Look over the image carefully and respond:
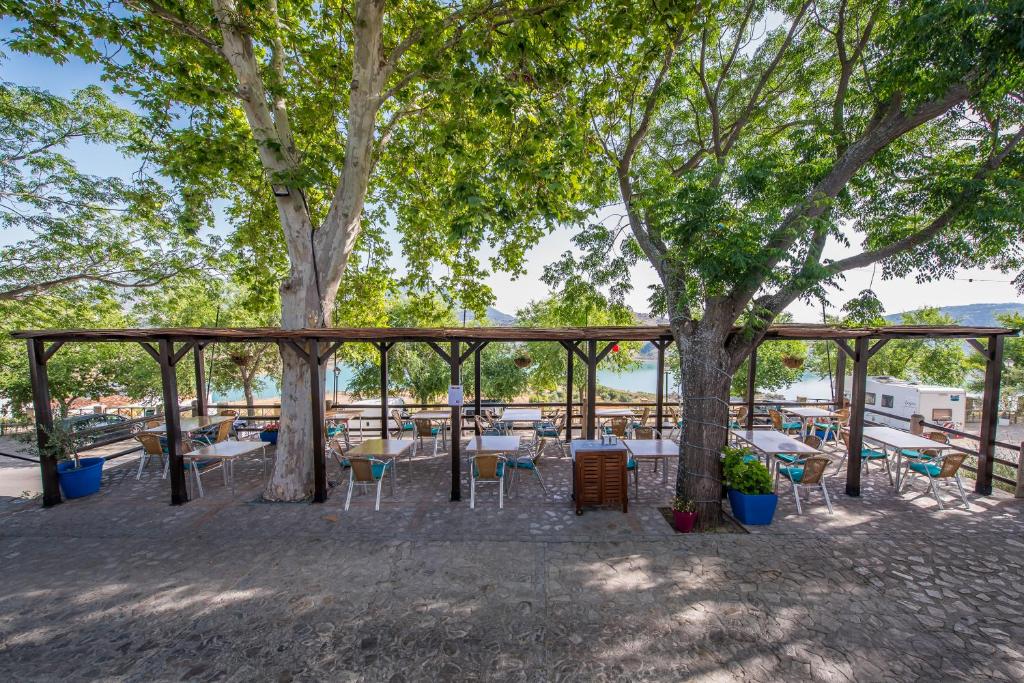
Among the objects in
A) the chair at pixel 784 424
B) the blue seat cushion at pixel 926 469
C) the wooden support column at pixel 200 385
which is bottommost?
the chair at pixel 784 424

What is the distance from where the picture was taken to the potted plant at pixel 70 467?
6.10m

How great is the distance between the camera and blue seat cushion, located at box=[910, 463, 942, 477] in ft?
18.5

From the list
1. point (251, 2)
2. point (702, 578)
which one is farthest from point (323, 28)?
point (702, 578)

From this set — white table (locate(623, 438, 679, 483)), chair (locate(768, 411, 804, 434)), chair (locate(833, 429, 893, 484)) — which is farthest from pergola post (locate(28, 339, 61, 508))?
chair (locate(768, 411, 804, 434))

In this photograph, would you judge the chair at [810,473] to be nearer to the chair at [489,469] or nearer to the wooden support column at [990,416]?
the wooden support column at [990,416]

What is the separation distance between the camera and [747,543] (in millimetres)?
4742

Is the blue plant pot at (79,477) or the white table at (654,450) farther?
the blue plant pot at (79,477)

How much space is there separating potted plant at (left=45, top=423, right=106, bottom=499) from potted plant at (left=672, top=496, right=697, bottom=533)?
8.80m

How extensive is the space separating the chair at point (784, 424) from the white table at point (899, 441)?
1604 mm

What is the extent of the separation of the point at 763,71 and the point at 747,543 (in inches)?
291

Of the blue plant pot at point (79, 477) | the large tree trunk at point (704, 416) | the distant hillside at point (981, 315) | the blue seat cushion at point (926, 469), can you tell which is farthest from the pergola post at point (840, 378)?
the blue plant pot at point (79, 477)

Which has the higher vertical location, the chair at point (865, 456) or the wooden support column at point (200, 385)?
the wooden support column at point (200, 385)

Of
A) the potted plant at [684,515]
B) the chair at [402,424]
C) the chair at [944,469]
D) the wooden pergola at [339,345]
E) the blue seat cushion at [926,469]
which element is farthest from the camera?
the chair at [402,424]

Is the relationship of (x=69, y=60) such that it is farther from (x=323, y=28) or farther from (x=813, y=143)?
(x=813, y=143)
